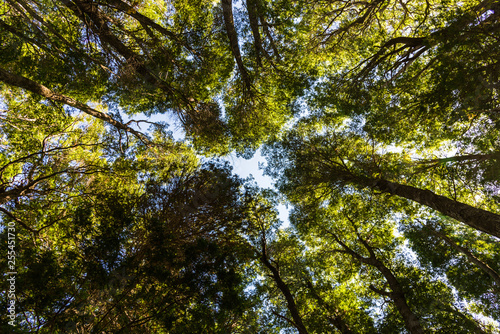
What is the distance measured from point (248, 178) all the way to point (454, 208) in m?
6.02

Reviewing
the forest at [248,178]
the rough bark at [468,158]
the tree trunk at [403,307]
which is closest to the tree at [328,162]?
the forest at [248,178]

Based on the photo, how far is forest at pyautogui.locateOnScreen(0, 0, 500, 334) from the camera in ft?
17.8

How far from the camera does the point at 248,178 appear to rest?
8.70 m

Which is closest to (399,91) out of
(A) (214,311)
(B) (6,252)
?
(A) (214,311)

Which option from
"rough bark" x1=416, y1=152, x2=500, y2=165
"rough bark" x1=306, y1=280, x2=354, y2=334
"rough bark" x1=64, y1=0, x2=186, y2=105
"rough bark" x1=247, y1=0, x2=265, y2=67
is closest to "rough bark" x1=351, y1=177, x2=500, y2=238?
"rough bark" x1=416, y1=152, x2=500, y2=165

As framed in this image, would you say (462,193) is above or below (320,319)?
above

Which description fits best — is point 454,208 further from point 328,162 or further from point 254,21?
point 254,21

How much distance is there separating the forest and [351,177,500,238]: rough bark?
0.05 metres

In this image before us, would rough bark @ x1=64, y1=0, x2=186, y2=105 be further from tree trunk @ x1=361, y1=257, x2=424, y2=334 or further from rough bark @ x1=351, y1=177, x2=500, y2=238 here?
tree trunk @ x1=361, y1=257, x2=424, y2=334

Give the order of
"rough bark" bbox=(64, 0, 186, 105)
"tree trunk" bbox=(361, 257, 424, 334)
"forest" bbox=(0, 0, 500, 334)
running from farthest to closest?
"tree trunk" bbox=(361, 257, 424, 334) → "rough bark" bbox=(64, 0, 186, 105) → "forest" bbox=(0, 0, 500, 334)

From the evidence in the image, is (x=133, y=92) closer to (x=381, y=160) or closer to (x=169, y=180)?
(x=169, y=180)

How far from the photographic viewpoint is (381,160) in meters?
10.1

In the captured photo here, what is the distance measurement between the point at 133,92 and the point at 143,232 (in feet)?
17.9

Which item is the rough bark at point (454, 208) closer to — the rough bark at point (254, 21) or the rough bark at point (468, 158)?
the rough bark at point (468, 158)
